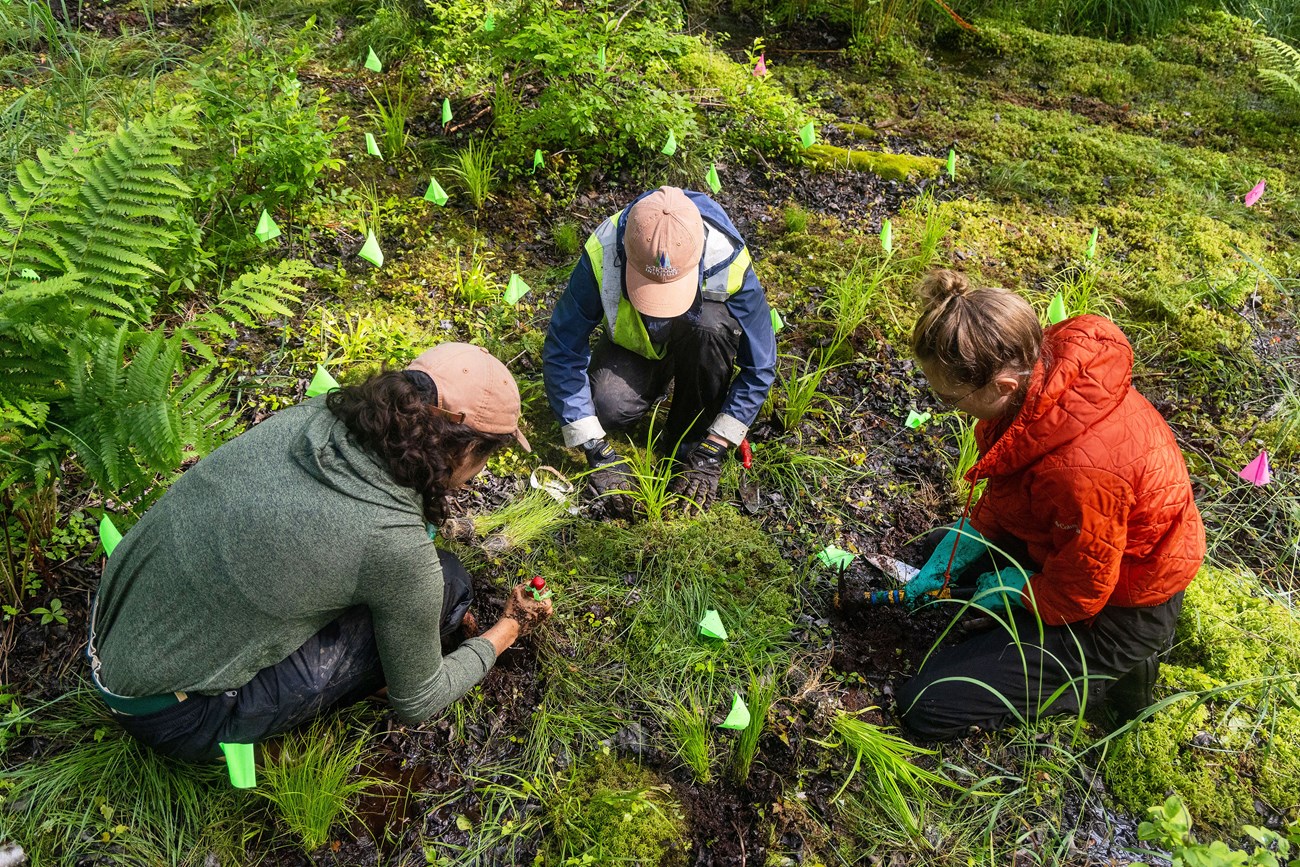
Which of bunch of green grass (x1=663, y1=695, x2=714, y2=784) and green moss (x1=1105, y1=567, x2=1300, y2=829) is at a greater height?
green moss (x1=1105, y1=567, x2=1300, y2=829)

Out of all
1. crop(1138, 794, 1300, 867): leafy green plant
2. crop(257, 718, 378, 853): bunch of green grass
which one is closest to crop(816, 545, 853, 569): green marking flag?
crop(1138, 794, 1300, 867): leafy green plant

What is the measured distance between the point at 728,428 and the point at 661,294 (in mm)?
689

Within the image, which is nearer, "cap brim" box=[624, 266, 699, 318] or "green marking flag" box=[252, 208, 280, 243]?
"cap brim" box=[624, 266, 699, 318]

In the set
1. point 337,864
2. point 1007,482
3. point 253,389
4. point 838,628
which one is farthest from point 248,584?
point 1007,482

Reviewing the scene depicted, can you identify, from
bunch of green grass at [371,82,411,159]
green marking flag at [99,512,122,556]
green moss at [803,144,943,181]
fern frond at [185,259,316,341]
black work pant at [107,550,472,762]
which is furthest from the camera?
green moss at [803,144,943,181]

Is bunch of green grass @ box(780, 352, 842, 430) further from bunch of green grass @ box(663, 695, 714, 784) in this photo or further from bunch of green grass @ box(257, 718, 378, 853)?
bunch of green grass @ box(257, 718, 378, 853)

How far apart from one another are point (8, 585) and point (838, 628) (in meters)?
2.70

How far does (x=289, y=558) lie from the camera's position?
1.81 metres

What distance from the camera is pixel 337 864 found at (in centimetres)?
220

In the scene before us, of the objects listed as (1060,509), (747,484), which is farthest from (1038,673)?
(747,484)

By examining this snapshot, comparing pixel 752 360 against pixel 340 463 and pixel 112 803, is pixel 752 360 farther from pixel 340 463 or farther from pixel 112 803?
pixel 112 803

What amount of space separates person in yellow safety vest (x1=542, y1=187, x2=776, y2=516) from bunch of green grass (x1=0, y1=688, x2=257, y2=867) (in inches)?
63.1

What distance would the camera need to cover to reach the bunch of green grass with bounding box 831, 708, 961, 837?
7.62 feet

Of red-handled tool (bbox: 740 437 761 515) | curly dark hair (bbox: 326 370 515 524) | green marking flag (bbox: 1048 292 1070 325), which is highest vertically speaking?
curly dark hair (bbox: 326 370 515 524)
